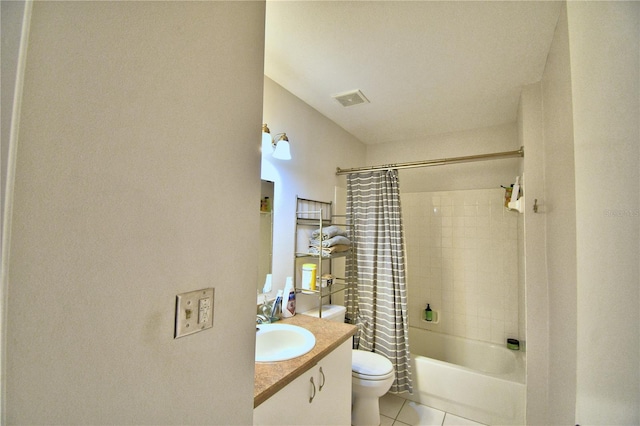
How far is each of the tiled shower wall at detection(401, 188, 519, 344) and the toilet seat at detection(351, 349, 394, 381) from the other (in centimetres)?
105

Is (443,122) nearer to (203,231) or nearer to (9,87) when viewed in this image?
(203,231)

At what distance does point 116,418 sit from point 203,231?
393mm

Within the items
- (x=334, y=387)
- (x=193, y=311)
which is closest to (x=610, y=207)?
(x=193, y=311)

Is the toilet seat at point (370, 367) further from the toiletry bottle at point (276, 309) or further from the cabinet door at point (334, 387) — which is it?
the toiletry bottle at point (276, 309)

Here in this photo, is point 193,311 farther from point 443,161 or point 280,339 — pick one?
point 443,161

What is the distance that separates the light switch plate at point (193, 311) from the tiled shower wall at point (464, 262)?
2531 mm

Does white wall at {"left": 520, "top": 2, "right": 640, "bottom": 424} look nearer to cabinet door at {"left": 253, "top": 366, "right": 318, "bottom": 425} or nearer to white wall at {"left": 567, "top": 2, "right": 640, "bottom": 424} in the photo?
white wall at {"left": 567, "top": 2, "right": 640, "bottom": 424}

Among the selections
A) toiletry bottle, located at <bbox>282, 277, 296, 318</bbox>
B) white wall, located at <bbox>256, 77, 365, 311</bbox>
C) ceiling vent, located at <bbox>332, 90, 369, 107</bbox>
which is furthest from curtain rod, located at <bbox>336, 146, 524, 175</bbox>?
toiletry bottle, located at <bbox>282, 277, 296, 318</bbox>

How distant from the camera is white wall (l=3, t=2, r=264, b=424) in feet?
1.40

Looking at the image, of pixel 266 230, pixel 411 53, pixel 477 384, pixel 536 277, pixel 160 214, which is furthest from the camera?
pixel 477 384

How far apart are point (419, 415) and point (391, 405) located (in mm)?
210

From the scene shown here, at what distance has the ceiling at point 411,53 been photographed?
1246mm

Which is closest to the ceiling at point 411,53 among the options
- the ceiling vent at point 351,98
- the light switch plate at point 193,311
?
the ceiling vent at point 351,98

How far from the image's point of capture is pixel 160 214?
0.58 meters
